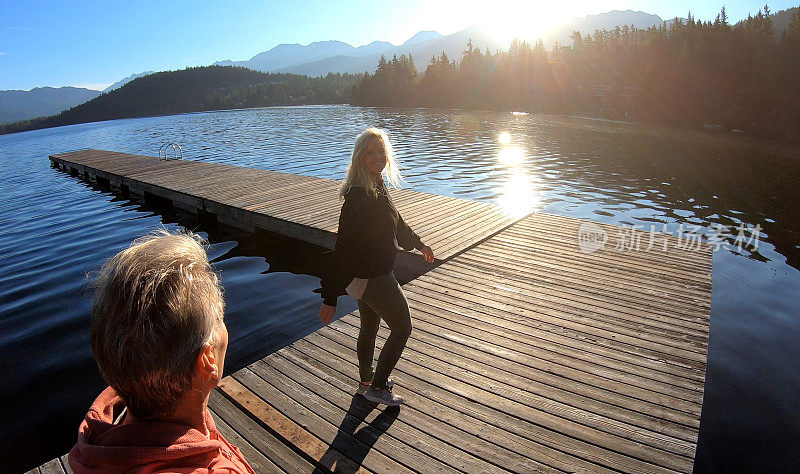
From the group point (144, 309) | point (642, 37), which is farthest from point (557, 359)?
point (642, 37)

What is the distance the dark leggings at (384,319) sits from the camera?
3.34 metres

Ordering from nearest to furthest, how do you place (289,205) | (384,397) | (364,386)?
(384,397), (364,386), (289,205)

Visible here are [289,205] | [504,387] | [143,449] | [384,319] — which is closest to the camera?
[143,449]

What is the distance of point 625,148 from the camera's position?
24.5 m

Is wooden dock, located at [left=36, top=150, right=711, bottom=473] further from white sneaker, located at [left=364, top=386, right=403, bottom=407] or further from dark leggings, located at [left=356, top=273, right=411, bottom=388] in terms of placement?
dark leggings, located at [left=356, top=273, right=411, bottom=388]

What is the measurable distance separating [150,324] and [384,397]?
9.57 ft

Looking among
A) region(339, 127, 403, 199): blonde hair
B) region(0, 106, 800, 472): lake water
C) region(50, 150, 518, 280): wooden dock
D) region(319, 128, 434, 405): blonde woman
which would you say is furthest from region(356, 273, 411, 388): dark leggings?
region(50, 150, 518, 280): wooden dock

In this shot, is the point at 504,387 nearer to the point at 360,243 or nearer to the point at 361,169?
the point at 360,243

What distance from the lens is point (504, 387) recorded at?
13.5 feet

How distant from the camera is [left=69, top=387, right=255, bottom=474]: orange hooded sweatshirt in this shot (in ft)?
3.34

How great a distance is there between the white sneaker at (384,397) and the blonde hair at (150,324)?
9.02 feet

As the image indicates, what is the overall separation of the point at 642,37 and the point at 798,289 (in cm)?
5555

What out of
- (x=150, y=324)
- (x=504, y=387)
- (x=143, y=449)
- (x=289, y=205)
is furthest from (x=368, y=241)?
(x=289, y=205)

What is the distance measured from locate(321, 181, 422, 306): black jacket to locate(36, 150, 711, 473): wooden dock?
1214 mm
